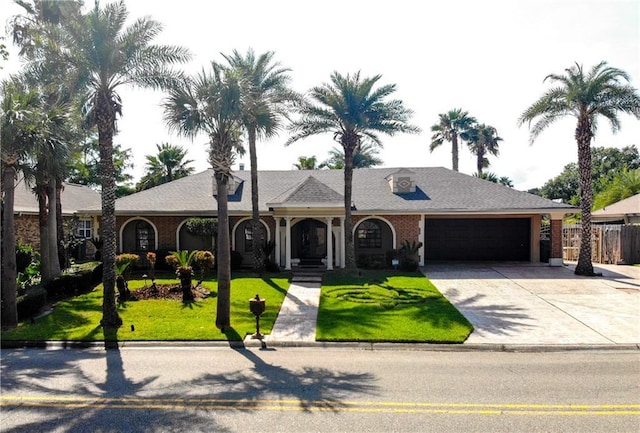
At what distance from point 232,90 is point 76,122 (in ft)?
18.3

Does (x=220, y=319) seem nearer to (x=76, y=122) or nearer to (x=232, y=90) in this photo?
(x=232, y=90)

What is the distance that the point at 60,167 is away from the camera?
43.3 feet

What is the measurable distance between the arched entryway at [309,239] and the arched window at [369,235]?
1.69 m

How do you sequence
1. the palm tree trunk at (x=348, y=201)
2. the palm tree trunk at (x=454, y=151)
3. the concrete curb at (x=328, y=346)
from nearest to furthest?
the concrete curb at (x=328, y=346) → the palm tree trunk at (x=348, y=201) → the palm tree trunk at (x=454, y=151)

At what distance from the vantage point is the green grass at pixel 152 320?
10.9m

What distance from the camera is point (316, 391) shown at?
7.38 m

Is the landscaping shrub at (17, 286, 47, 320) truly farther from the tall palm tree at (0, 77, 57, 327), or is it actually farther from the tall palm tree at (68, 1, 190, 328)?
the tall palm tree at (68, 1, 190, 328)

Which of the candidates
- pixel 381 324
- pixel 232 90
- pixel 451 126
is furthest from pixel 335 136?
pixel 451 126

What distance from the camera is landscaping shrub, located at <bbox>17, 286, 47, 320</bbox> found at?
12547 millimetres

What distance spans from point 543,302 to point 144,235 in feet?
64.0

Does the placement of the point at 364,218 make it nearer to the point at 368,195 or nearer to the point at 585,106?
the point at 368,195

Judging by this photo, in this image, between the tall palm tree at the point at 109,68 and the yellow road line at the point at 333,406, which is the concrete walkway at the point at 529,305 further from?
the tall palm tree at the point at 109,68

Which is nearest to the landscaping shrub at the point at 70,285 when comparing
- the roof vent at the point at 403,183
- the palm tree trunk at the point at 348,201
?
the palm tree trunk at the point at 348,201

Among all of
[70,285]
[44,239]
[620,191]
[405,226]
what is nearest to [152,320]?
[70,285]
